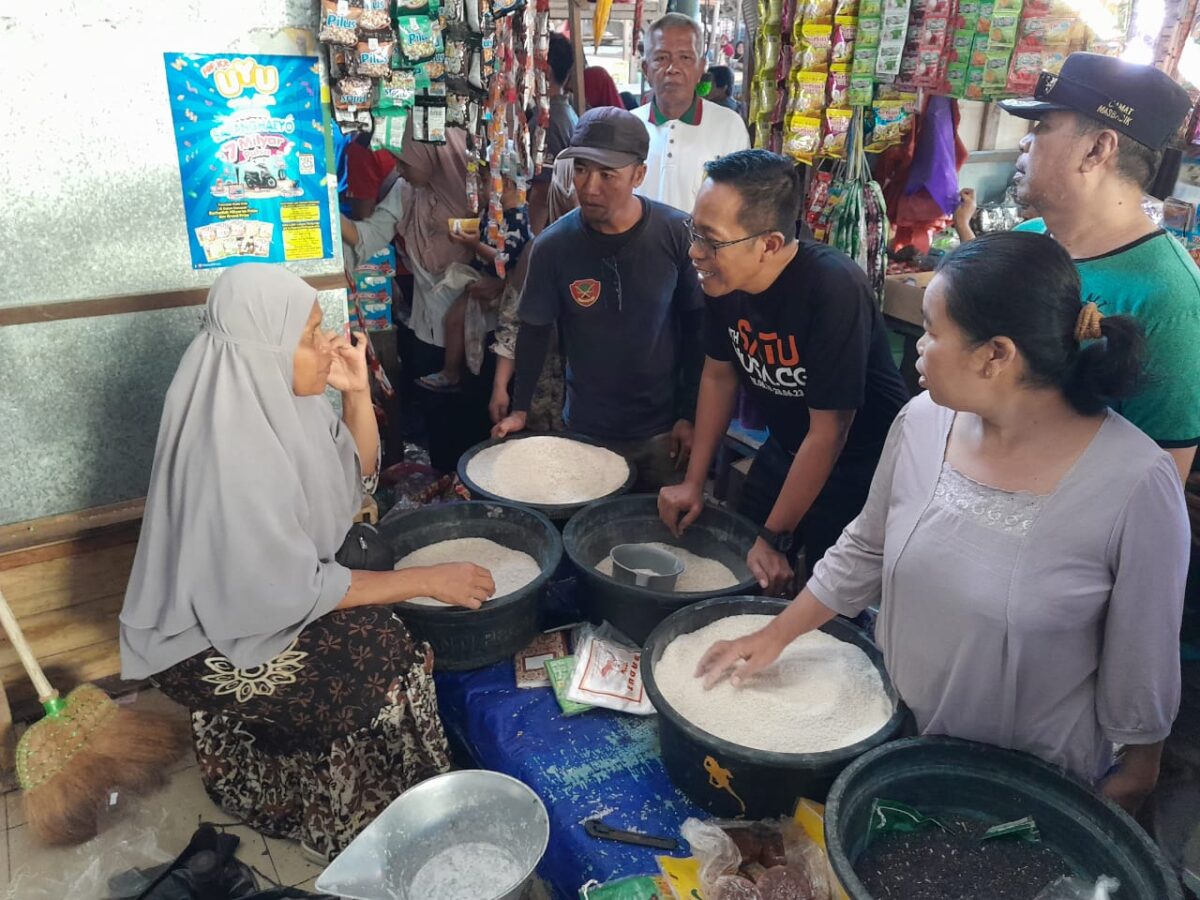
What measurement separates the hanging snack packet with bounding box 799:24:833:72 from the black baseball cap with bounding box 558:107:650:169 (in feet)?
3.43

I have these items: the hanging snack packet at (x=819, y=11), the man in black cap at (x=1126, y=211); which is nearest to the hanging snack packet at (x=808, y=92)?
the hanging snack packet at (x=819, y=11)

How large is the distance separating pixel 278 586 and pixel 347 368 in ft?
2.14

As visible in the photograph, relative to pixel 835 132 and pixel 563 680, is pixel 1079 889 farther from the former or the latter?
pixel 835 132

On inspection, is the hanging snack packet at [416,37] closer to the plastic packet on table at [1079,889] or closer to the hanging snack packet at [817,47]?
the hanging snack packet at [817,47]

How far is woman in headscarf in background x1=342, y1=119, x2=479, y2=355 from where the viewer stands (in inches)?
154

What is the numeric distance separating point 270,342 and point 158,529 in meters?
0.44

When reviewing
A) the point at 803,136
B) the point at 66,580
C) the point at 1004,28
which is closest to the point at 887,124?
the point at 803,136

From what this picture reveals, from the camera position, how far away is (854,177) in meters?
3.26

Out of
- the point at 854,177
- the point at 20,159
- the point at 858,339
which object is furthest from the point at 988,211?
the point at 20,159

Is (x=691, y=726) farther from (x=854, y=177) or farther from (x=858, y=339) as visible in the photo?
(x=854, y=177)

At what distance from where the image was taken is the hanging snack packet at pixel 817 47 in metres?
3.06

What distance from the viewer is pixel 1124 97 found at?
163cm

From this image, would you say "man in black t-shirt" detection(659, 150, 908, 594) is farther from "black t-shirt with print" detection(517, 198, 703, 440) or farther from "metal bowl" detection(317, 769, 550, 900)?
"metal bowl" detection(317, 769, 550, 900)

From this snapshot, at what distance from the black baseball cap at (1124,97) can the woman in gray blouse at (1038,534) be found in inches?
25.3
